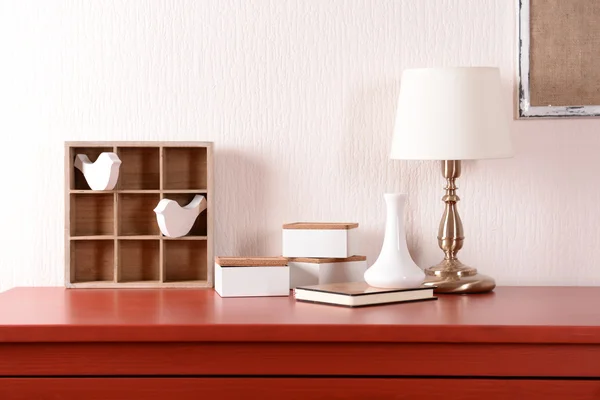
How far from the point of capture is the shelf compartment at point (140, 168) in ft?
5.75

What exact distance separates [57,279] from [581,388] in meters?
1.10

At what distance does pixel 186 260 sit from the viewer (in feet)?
5.77

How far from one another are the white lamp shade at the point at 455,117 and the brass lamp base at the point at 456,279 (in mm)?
231

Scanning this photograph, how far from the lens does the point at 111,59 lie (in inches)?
69.7

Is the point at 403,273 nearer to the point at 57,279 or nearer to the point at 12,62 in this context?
the point at 57,279

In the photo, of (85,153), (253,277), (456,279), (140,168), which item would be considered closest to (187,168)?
(140,168)

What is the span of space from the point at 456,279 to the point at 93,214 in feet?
2.54

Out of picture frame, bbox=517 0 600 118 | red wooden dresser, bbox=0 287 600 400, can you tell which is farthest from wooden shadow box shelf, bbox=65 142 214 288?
picture frame, bbox=517 0 600 118

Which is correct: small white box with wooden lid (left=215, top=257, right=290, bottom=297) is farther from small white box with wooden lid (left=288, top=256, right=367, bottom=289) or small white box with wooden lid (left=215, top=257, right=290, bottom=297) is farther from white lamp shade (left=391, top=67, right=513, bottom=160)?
white lamp shade (left=391, top=67, right=513, bottom=160)

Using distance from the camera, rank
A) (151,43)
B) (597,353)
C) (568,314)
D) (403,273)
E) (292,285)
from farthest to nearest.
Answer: (151,43) → (292,285) → (403,273) → (568,314) → (597,353)

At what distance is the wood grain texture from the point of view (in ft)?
4.17

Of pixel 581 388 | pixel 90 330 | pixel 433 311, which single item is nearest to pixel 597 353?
pixel 581 388

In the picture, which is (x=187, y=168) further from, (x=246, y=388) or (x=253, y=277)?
(x=246, y=388)

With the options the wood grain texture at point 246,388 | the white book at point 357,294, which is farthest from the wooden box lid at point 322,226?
the wood grain texture at point 246,388
